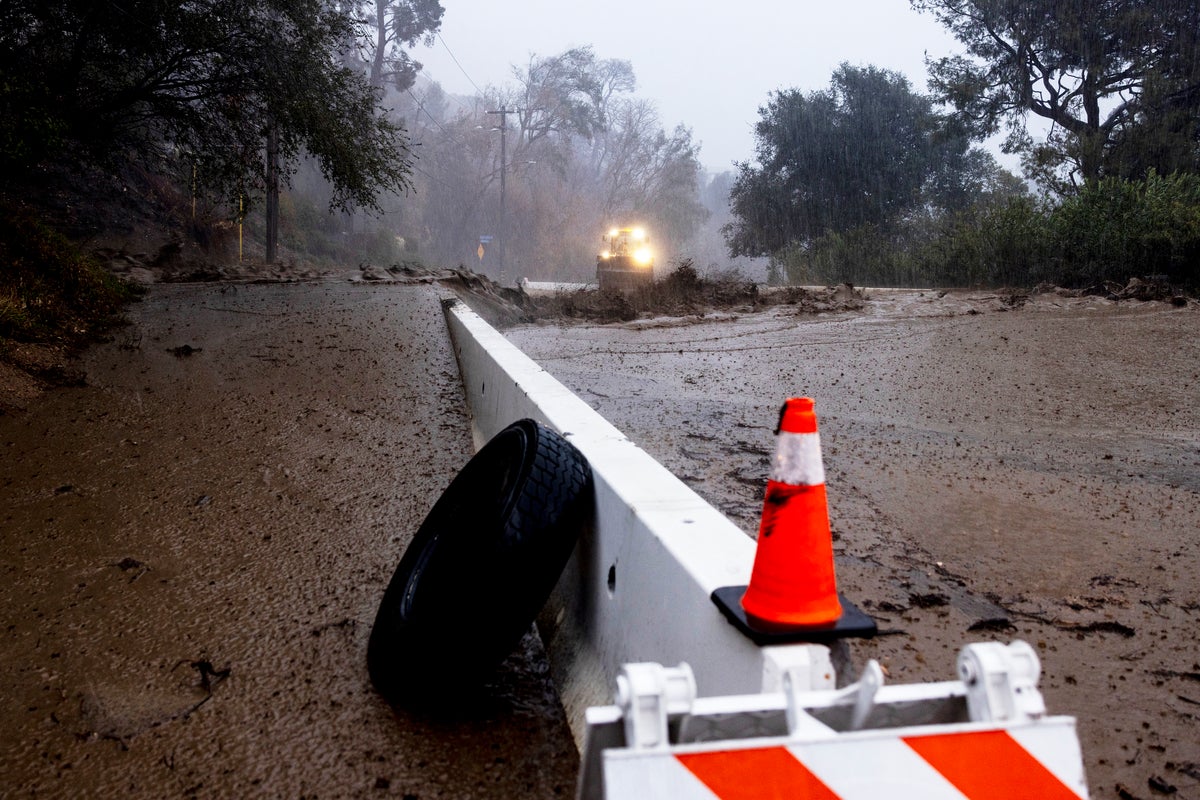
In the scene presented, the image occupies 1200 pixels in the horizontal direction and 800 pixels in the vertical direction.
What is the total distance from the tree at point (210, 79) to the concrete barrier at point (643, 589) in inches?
459

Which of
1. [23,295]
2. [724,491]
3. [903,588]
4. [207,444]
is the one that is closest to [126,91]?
[23,295]

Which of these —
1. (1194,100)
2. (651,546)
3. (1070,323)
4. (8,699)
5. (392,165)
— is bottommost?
(8,699)

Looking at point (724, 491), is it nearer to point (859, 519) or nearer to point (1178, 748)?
point (859, 519)

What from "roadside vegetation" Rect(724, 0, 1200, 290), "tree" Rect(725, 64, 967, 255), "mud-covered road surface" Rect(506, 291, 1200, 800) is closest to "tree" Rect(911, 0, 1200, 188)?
"roadside vegetation" Rect(724, 0, 1200, 290)

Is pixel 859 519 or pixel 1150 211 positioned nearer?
pixel 859 519

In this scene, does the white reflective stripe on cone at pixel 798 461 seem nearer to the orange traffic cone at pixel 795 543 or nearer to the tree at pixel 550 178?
the orange traffic cone at pixel 795 543

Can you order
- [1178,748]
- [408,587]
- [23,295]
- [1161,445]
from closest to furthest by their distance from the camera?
[1178,748]
[408,587]
[1161,445]
[23,295]

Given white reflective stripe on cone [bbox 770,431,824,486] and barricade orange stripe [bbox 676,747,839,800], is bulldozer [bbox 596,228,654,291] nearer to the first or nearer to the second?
white reflective stripe on cone [bbox 770,431,824,486]

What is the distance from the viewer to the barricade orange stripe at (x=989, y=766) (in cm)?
139

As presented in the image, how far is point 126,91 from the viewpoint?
13625 mm

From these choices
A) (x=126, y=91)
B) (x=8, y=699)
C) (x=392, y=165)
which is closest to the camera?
(x=8, y=699)

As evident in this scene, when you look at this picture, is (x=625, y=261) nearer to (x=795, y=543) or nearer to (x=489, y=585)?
(x=489, y=585)

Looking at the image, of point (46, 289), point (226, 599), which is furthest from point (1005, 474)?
point (46, 289)

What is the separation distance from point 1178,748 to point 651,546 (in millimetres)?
1679
